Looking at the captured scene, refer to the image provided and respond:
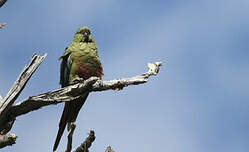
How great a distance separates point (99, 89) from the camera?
660cm

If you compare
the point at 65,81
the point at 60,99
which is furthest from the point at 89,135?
the point at 65,81

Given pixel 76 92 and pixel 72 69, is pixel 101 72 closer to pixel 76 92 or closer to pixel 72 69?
pixel 72 69

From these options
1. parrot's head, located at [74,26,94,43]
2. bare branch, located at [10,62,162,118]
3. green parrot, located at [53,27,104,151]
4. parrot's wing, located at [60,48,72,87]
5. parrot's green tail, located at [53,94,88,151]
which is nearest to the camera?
bare branch, located at [10,62,162,118]

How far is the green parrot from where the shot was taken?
732 centimetres

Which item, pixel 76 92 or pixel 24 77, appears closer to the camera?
pixel 24 77

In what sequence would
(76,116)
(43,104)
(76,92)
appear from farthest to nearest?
(76,116) < (76,92) < (43,104)

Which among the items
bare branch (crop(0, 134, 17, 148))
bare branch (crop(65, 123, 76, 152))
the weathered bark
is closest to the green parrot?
the weathered bark

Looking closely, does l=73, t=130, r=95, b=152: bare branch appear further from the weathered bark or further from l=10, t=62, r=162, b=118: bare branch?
l=10, t=62, r=162, b=118: bare branch

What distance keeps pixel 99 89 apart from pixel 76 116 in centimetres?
112

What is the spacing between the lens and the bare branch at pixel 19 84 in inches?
212

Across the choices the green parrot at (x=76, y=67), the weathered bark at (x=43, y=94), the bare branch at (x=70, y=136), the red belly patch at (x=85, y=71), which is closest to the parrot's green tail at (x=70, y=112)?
the green parrot at (x=76, y=67)

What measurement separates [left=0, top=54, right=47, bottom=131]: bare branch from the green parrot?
5.95ft

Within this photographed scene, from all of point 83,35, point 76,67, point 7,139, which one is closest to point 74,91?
point 76,67

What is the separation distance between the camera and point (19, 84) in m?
5.39
